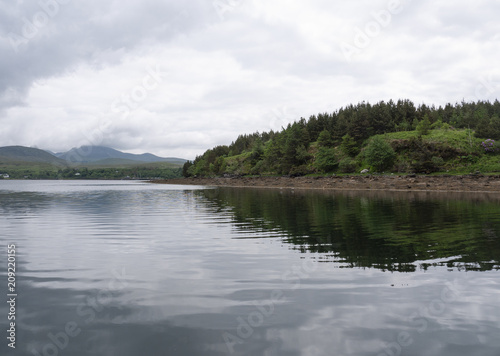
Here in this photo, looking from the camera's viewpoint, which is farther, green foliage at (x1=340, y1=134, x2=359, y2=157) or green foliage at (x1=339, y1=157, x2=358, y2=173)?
green foliage at (x1=340, y1=134, x2=359, y2=157)

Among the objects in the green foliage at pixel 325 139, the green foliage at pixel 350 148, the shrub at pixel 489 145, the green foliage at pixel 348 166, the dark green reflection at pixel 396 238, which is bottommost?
the dark green reflection at pixel 396 238

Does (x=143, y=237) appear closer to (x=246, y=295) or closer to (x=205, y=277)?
(x=205, y=277)

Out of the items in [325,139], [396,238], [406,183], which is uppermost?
[325,139]

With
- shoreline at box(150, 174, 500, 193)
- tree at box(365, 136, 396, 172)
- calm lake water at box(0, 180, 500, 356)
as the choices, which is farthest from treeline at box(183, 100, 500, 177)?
calm lake water at box(0, 180, 500, 356)

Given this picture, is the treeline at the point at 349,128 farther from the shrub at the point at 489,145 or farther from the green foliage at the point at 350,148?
the shrub at the point at 489,145

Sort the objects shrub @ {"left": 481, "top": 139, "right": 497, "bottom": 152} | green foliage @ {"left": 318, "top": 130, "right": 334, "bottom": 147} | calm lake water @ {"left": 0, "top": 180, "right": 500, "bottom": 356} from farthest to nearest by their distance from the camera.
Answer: green foliage @ {"left": 318, "top": 130, "right": 334, "bottom": 147} < shrub @ {"left": 481, "top": 139, "right": 497, "bottom": 152} < calm lake water @ {"left": 0, "top": 180, "right": 500, "bottom": 356}

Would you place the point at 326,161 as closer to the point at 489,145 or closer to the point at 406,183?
the point at 406,183

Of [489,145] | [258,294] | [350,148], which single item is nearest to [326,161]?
[350,148]

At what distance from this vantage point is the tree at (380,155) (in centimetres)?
10078

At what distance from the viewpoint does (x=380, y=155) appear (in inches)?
3974

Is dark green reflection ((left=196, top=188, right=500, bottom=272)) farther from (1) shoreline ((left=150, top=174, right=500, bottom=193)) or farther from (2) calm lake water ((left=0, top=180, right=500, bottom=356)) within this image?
(1) shoreline ((left=150, top=174, right=500, bottom=193))

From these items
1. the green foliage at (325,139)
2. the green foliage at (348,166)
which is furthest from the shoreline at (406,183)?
the green foliage at (325,139)

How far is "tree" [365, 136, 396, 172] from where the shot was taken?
3968 inches

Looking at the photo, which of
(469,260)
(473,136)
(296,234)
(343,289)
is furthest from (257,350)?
(473,136)
